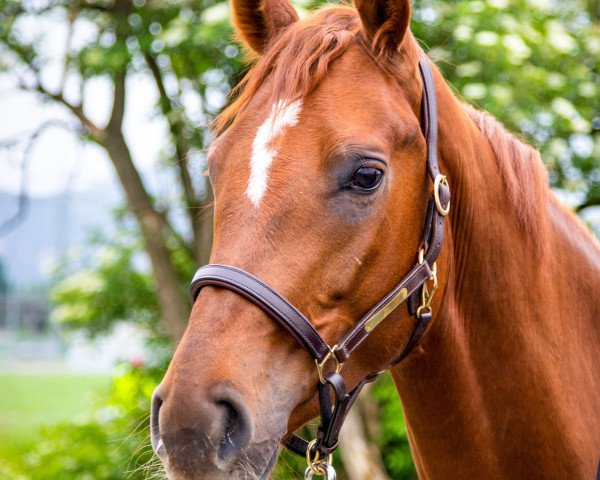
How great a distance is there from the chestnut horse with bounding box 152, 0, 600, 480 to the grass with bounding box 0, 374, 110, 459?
6793mm

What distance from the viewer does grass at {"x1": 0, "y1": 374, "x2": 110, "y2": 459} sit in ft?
40.2

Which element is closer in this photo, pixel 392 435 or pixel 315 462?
pixel 315 462

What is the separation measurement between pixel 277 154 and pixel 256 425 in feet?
2.42

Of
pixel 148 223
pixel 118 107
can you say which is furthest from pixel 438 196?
pixel 118 107

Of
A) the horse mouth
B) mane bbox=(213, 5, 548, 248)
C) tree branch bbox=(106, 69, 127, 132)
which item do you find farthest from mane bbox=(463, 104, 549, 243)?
tree branch bbox=(106, 69, 127, 132)

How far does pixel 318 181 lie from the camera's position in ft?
6.49

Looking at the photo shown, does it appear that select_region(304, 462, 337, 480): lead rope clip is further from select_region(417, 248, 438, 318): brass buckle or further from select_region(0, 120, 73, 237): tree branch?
select_region(0, 120, 73, 237): tree branch

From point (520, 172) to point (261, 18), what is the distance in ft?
3.52

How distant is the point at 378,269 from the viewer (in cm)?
208

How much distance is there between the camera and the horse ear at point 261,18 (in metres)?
2.53

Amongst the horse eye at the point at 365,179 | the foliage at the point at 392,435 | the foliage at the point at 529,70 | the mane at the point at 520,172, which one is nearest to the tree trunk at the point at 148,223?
the foliage at the point at 392,435

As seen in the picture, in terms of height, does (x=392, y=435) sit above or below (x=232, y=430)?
below

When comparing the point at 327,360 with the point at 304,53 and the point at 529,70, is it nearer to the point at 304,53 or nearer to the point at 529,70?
the point at 304,53

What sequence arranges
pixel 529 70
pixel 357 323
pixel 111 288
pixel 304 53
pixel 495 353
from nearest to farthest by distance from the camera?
pixel 357 323, pixel 304 53, pixel 495 353, pixel 529 70, pixel 111 288
